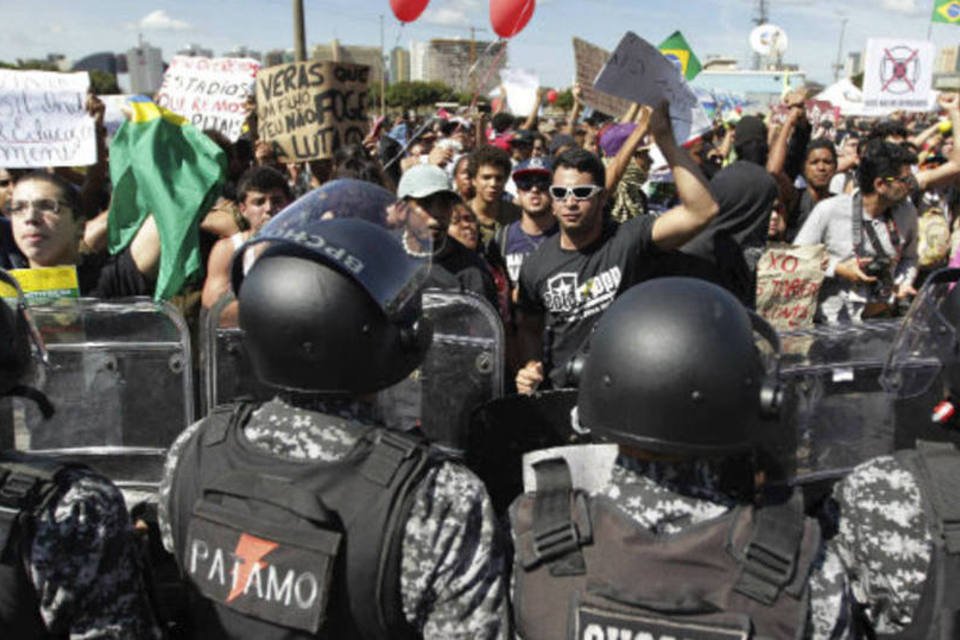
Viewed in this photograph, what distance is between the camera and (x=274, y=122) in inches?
259

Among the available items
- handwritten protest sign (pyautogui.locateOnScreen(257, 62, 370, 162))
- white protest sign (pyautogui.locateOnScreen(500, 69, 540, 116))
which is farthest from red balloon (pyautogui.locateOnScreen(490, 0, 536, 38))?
white protest sign (pyautogui.locateOnScreen(500, 69, 540, 116))

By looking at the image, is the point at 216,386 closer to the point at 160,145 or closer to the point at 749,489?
the point at 160,145

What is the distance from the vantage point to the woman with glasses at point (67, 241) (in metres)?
3.77

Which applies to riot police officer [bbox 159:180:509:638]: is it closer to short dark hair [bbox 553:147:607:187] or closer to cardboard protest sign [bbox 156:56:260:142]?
short dark hair [bbox 553:147:607:187]

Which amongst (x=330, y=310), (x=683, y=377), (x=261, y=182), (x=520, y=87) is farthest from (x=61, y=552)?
(x=520, y=87)

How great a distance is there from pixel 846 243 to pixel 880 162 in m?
0.55

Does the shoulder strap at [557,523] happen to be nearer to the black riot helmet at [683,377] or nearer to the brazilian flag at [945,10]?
the black riot helmet at [683,377]

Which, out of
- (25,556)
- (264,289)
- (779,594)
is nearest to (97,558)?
(25,556)

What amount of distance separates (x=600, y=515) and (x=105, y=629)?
45.5 inches

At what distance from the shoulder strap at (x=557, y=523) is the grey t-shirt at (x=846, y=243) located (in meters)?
4.20

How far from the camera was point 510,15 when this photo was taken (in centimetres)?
847

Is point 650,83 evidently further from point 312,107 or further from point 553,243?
point 312,107

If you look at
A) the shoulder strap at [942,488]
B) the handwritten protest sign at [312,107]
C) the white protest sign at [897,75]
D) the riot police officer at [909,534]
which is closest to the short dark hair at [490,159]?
the handwritten protest sign at [312,107]

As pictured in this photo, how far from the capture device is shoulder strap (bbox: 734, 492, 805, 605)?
1.54 meters
